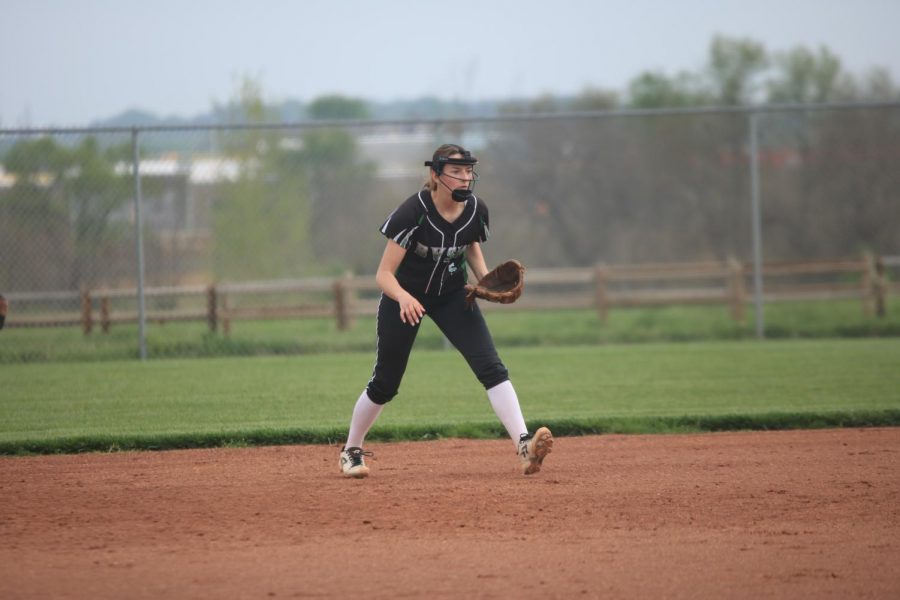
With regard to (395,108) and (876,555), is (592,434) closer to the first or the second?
(876,555)

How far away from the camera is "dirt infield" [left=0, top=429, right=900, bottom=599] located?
465 centimetres

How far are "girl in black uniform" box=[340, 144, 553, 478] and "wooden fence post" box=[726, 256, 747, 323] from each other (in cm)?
1296

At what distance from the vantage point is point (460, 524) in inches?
225

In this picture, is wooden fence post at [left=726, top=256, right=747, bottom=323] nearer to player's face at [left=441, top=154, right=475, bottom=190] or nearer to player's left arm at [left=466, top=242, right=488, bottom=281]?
player's left arm at [left=466, top=242, right=488, bottom=281]

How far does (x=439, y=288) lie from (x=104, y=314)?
979 cm

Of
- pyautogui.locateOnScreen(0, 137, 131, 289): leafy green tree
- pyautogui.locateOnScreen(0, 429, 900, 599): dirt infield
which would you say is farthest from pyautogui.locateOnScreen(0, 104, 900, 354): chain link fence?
pyautogui.locateOnScreen(0, 429, 900, 599): dirt infield

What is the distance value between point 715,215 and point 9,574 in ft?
71.0

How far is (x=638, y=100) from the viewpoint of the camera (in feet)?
124

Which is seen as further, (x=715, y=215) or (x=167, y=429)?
(x=715, y=215)

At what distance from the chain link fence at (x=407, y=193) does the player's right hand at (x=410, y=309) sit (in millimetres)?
7719

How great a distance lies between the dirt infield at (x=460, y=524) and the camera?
465cm

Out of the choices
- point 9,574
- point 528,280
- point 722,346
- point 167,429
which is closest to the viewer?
point 9,574

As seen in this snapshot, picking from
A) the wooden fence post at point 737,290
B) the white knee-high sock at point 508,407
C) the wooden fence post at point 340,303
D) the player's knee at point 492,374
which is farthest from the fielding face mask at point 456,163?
the wooden fence post at point 737,290

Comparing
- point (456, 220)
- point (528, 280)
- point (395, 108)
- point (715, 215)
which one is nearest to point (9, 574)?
point (456, 220)
